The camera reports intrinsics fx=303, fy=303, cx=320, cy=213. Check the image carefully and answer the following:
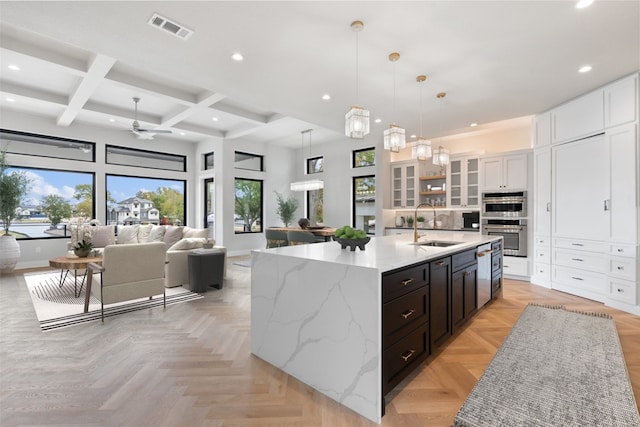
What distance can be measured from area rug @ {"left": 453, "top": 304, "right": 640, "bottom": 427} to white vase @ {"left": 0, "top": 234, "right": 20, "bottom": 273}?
8071 millimetres

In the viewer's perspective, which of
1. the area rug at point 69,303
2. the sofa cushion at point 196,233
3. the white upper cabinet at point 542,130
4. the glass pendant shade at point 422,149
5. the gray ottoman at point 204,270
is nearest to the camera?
the area rug at point 69,303

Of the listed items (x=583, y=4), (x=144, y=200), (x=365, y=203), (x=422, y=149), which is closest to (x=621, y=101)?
(x=583, y=4)

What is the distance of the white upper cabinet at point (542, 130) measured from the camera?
4.97 m

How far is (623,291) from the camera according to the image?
12.7 feet

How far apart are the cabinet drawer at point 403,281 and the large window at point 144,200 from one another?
7240 mm

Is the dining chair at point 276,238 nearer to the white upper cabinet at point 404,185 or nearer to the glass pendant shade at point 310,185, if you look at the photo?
the glass pendant shade at point 310,185

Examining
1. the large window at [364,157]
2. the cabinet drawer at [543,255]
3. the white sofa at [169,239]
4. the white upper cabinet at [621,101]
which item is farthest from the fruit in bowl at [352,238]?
the large window at [364,157]

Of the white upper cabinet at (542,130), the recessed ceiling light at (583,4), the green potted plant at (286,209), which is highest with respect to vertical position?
the recessed ceiling light at (583,4)

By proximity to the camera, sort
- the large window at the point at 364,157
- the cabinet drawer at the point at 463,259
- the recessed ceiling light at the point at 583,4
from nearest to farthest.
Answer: the recessed ceiling light at the point at 583,4 → the cabinet drawer at the point at 463,259 → the large window at the point at 364,157

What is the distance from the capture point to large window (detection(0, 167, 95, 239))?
6.59 metres

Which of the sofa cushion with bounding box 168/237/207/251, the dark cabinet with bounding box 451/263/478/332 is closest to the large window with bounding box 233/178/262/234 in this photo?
the sofa cushion with bounding box 168/237/207/251

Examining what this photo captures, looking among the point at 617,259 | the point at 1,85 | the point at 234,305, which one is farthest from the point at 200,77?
the point at 617,259

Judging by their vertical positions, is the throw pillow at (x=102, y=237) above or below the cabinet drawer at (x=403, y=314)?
above

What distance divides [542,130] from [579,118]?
0.64 metres
